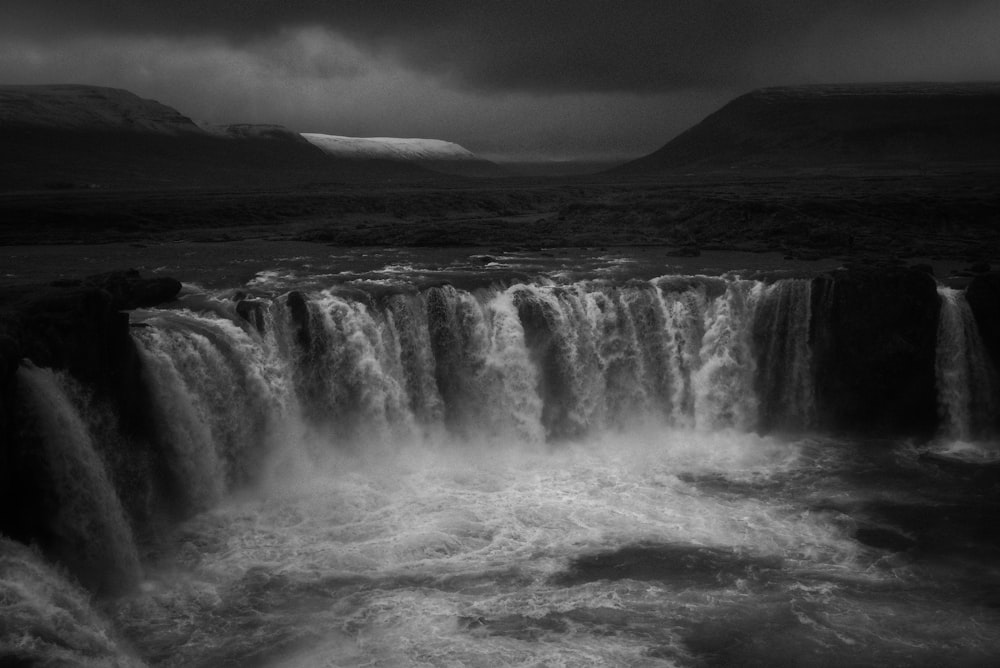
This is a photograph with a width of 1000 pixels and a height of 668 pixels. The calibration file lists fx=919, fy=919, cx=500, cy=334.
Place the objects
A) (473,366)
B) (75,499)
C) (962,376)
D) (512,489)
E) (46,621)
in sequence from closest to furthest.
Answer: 1. (46,621)
2. (75,499)
3. (512,489)
4. (473,366)
5. (962,376)

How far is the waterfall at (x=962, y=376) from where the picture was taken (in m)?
26.0

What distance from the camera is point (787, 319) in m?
26.9

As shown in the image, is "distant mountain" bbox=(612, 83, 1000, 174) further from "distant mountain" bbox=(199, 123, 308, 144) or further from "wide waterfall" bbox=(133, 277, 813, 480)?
"wide waterfall" bbox=(133, 277, 813, 480)

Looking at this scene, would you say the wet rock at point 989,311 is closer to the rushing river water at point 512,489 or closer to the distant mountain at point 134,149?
the rushing river water at point 512,489

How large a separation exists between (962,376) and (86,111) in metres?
139

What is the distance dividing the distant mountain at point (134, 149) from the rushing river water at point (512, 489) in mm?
62997

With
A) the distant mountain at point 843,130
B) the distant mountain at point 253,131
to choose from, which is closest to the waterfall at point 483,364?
the distant mountain at point 843,130

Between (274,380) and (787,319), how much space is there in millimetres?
14691

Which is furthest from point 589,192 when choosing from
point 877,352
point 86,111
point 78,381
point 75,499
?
point 86,111

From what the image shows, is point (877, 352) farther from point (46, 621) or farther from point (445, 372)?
point (46, 621)

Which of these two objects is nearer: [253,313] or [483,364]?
[253,313]

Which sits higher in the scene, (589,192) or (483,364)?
(589,192)

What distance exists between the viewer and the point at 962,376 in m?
26.2

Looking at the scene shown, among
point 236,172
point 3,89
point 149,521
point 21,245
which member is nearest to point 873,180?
point 21,245
